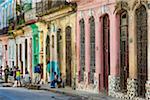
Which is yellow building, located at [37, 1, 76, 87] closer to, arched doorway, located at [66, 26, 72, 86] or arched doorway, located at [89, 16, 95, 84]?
arched doorway, located at [66, 26, 72, 86]

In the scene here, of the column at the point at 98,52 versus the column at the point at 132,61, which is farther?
the column at the point at 98,52

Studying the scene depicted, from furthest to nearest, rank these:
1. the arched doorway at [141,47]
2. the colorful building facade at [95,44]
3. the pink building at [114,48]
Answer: the colorful building facade at [95,44] → the pink building at [114,48] → the arched doorway at [141,47]

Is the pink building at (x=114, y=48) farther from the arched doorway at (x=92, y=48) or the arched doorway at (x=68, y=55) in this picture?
the arched doorway at (x=68, y=55)

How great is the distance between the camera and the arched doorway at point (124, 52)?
21219mm

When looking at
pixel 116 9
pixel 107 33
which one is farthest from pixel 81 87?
pixel 116 9

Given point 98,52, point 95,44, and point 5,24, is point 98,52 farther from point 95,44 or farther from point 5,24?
point 5,24

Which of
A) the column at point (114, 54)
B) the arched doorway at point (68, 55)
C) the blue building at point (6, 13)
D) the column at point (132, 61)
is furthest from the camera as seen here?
the blue building at point (6, 13)

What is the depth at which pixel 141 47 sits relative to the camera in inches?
781

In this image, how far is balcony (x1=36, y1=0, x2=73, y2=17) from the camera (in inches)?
1186

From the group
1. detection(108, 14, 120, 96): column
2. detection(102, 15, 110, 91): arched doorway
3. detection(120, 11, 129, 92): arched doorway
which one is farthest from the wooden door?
detection(120, 11, 129, 92): arched doorway

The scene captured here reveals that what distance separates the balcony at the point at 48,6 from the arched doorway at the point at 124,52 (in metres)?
7.15

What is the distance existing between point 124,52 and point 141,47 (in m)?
1.74

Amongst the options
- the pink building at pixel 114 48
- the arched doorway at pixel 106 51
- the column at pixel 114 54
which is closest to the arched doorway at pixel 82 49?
the pink building at pixel 114 48

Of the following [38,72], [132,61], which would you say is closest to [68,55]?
[38,72]
